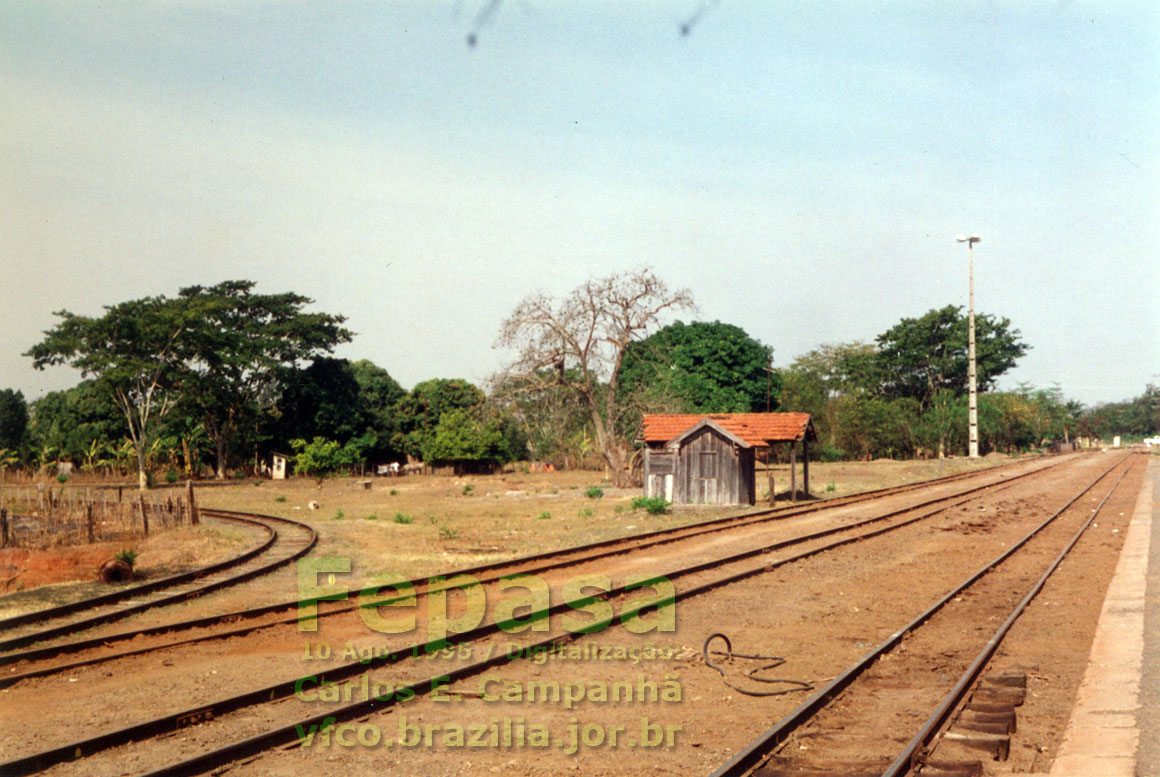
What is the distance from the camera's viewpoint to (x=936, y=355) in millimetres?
85250

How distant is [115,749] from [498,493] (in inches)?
1354

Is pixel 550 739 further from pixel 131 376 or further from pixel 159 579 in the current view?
pixel 131 376

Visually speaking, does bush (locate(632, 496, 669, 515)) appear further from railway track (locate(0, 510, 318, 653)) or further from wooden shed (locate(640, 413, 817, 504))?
railway track (locate(0, 510, 318, 653))

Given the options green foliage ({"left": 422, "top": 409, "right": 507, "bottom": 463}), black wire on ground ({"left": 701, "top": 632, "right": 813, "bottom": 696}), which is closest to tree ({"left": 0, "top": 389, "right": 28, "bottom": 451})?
green foliage ({"left": 422, "top": 409, "right": 507, "bottom": 463})

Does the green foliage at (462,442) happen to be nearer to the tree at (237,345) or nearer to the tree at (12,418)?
the tree at (237,345)

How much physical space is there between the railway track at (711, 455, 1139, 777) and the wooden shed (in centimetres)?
1803

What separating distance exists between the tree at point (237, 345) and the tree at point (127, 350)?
4.03 ft

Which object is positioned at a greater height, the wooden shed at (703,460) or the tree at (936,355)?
the tree at (936,355)

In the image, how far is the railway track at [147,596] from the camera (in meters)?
11.3

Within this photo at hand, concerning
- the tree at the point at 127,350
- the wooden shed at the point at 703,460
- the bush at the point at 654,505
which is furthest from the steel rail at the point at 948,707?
the tree at the point at 127,350

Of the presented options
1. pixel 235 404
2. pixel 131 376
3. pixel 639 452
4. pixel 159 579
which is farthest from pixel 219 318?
pixel 159 579

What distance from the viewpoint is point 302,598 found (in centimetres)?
1378

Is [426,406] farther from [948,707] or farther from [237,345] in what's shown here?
[948,707]

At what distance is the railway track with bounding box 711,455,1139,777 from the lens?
6.59 m
